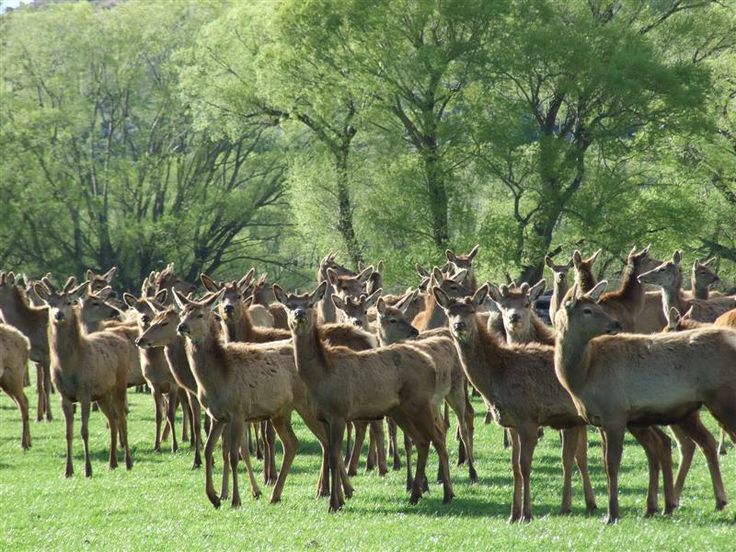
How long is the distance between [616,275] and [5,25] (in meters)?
28.0

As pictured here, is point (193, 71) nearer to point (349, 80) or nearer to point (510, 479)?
point (349, 80)

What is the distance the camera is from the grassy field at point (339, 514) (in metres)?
10.3

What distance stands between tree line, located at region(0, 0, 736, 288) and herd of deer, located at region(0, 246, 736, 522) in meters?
19.1

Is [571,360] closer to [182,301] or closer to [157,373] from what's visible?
[182,301]

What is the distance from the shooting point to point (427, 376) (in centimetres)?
1293

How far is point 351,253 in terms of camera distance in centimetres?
4078

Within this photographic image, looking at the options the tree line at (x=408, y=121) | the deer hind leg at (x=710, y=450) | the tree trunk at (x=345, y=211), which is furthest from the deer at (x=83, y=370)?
the tree trunk at (x=345, y=211)

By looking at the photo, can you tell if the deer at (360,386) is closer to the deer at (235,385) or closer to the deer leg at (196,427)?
the deer at (235,385)

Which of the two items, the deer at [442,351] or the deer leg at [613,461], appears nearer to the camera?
the deer leg at [613,461]

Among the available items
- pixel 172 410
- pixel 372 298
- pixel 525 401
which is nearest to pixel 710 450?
pixel 525 401

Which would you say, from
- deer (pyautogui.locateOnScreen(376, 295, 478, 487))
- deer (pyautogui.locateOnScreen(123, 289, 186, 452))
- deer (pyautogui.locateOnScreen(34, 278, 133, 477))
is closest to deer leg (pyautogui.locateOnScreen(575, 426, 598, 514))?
deer (pyautogui.locateOnScreen(376, 295, 478, 487))

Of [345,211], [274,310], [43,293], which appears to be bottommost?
[274,310]

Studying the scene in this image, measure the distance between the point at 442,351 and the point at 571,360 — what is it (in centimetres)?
314

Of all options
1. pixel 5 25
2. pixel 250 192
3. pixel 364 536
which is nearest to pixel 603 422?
pixel 364 536
